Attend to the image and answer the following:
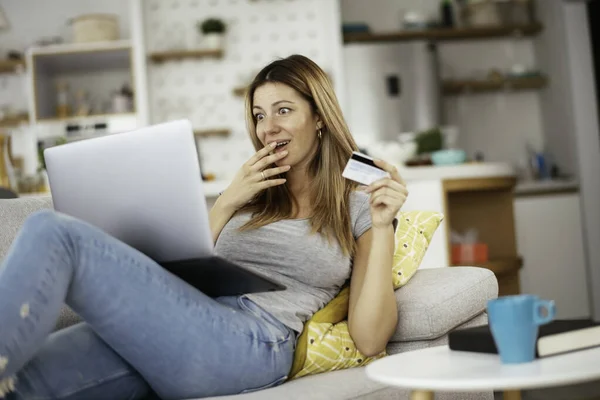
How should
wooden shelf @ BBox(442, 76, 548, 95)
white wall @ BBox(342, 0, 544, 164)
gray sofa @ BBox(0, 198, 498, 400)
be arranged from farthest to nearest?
white wall @ BBox(342, 0, 544, 164), wooden shelf @ BBox(442, 76, 548, 95), gray sofa @ BBox(0, 198, 498, 400)

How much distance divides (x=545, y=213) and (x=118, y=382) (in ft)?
14.5

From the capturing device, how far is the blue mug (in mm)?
1198

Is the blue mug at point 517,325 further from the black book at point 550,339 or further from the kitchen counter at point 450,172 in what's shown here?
the kitchen counter at point 450,172

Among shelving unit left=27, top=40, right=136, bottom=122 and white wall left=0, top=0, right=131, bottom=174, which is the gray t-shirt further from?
white wall left=0, top=0, right=131, bottom=174

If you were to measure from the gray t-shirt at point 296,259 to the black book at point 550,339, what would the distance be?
49 centimetres

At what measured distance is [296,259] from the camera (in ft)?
6.00

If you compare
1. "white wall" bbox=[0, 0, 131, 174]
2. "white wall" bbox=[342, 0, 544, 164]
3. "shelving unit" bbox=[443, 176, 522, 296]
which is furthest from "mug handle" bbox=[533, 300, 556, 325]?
"white wall" bbox=[0, 0, 131, 174]

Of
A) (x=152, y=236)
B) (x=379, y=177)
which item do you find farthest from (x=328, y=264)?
(x=152, y=236)

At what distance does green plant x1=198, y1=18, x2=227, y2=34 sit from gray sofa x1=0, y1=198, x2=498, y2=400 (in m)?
3.77

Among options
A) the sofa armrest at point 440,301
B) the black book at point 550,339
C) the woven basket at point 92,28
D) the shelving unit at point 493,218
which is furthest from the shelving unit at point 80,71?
the black book at point 550,339

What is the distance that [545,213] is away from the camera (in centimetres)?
550

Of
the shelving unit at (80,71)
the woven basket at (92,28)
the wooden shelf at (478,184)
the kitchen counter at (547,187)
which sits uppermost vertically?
the woven basket at (92,28)

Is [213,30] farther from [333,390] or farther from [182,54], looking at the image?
[333,390]

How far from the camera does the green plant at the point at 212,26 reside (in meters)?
5.67
